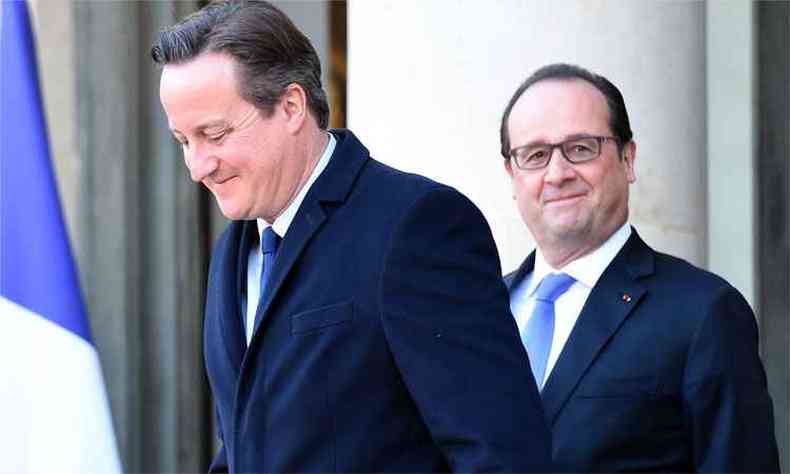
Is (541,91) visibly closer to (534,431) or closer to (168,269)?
(534,431)

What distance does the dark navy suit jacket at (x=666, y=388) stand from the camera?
3445 millimetres

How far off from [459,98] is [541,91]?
614 millimetres

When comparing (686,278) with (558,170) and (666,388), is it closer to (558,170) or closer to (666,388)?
(666,388)

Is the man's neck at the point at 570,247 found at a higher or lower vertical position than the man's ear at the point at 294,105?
lower

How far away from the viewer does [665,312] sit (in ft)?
11.9

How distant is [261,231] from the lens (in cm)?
301

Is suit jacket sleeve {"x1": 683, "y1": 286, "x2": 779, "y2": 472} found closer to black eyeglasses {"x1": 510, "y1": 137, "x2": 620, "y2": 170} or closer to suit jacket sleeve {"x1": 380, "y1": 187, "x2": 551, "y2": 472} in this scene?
black eyeglasses {"x1": 510, "y1": 137, "x2": 620, "y2": 170}

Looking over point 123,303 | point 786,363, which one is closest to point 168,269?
point 123,303

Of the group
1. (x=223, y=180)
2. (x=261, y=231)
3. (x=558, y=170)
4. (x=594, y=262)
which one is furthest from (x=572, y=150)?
(x=223, y=180)

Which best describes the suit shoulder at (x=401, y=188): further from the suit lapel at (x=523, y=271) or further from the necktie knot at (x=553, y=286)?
the suit lapel at (x=523, y=271)

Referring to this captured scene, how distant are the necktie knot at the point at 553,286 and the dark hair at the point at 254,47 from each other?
1.04 metres

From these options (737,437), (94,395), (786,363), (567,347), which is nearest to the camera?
(737,437)

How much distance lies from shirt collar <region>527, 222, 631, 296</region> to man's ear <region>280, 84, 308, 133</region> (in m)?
1.15

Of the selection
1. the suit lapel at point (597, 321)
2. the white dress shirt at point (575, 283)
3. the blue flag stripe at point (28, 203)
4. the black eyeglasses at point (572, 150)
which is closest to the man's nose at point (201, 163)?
the suit lapel at point (597, 321)
